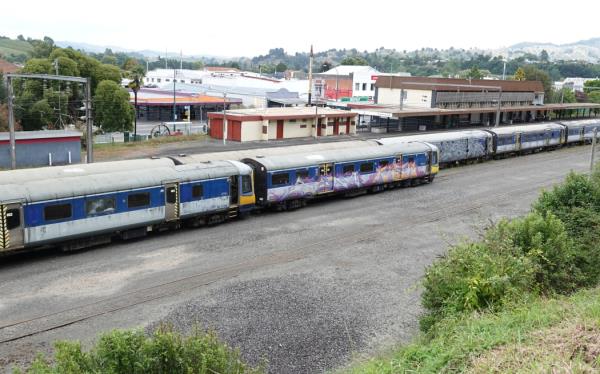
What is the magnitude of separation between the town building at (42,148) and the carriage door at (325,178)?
66.1 feet

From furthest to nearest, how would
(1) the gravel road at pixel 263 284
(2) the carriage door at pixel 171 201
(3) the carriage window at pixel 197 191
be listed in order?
(3) the carriage window at pixel 197 191
(2) the carriage door at pixel 171 201
(1) the gravel road at pixel 263 284

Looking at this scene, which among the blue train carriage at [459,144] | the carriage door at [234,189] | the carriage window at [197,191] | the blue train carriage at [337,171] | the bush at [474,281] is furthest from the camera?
the blue train carriage at [459,144]

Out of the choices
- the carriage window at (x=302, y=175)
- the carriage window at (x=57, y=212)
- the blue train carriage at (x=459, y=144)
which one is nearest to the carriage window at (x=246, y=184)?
the carriage window at (x=302, y=175)

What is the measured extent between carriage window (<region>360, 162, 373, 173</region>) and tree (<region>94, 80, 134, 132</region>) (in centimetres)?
2919

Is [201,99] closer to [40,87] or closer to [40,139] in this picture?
[40,87]

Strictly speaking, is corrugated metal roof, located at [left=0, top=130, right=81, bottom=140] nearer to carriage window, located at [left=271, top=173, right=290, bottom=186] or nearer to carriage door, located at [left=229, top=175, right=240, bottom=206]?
carriage door, located at [left=229, top=175, right=240, bottom=206]

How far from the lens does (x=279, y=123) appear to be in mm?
59594

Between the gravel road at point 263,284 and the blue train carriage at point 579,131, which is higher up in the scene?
the blue train carriage at point 579,131

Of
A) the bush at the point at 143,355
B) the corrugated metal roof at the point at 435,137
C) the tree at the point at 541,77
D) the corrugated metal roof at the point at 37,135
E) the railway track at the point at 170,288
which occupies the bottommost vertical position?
the railway track at the point at 170,288

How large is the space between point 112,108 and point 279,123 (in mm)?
16834

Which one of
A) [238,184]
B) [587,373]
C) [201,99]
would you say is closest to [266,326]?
[587,373]

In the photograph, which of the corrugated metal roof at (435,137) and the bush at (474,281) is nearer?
the bush at (474,281)

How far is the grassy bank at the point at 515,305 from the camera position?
405 inches

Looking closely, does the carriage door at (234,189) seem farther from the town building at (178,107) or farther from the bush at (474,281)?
the town building at (178,107)
